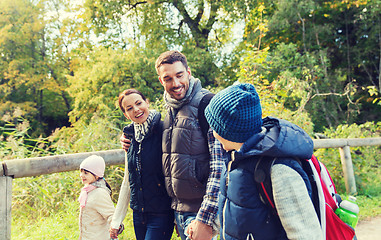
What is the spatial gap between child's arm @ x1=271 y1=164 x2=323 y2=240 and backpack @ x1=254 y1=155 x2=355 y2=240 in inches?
1.7

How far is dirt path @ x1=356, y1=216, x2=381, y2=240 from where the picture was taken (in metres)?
3.87

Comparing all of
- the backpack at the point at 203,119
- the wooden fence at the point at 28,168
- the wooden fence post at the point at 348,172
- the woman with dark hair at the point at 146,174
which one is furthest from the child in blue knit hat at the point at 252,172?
the wooden fence post at the point at 348,172

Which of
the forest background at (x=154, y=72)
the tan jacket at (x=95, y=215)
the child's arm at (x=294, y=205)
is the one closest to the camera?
the child's arm at (x=294, y=205)

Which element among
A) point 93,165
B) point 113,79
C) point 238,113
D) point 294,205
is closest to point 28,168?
point 93,165

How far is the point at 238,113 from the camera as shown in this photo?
4.41 feet

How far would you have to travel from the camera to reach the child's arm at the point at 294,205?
118 cm

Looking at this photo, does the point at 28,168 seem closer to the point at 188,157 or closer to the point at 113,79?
the point at 188,157

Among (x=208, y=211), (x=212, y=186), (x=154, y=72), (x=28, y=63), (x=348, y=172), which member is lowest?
(x=348, y=172)

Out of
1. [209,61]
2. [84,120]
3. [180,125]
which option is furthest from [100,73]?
[180,125]

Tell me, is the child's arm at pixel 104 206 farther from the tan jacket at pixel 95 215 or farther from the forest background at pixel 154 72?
the forest background at pixel 154 72

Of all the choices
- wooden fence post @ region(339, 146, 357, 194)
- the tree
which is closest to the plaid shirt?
wooden fence post @ region(339, 146, 357, 194)

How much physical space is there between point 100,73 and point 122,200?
9626 millimetres

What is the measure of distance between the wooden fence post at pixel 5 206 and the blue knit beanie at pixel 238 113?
5.75 ft

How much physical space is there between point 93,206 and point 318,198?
184 cm
